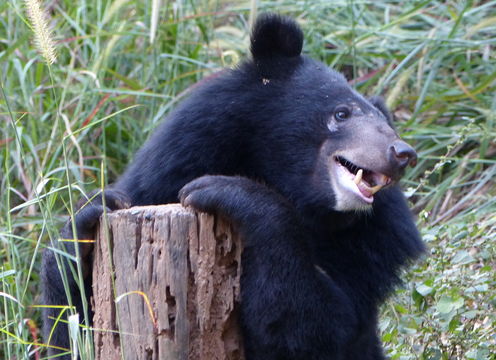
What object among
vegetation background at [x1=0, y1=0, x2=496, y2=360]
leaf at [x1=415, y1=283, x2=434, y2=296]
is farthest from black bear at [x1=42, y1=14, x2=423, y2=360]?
vegetation background at [x1=0, y1=0, x2=496, y2=360]

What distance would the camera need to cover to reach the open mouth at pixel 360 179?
137 inches

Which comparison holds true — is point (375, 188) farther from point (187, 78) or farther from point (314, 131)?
point (187, 78)

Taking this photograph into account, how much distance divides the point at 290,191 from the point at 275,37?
28.0 inches

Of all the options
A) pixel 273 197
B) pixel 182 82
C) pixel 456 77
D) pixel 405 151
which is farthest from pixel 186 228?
pixel 456 77


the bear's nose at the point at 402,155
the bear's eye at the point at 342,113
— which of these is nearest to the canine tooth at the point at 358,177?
the bear's nose at the point at 402,155

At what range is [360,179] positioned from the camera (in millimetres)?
3520

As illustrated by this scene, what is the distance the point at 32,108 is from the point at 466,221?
310cm

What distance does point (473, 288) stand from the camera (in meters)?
4.32

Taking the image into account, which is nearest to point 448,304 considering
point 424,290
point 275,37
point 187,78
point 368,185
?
point 424,290

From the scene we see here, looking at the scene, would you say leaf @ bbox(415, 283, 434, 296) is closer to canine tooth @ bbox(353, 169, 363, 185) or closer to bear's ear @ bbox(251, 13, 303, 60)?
canine tooth @ bbox(353, 169, 363, 185)

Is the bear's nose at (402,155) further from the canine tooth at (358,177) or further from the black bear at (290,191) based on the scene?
the canine tooth at (358,177)

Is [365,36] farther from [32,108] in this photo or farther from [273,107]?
[273,107]

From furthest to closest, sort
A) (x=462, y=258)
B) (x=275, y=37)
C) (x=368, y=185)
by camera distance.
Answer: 1. (x=462, y=258)
2. (x=275, y=37)
3. (x=368, y=185)

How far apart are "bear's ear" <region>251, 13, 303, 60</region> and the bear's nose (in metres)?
0.82
